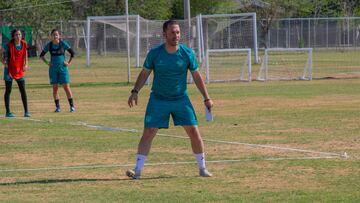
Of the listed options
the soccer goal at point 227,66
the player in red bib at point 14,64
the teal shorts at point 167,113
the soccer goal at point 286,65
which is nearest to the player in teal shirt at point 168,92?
the teal shorts at point 167,113

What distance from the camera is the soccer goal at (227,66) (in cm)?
3441

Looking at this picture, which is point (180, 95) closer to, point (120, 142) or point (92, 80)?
point (120, 142)

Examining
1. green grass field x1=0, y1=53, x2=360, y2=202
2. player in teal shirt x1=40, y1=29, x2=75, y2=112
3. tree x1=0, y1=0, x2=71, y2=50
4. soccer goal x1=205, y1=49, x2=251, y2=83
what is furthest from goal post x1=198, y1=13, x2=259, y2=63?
tree x1=0, y1=0, x2=71, y2=50

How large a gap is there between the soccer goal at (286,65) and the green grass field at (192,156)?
10057mm

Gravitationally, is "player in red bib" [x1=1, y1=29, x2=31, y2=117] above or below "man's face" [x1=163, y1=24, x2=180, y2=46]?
below

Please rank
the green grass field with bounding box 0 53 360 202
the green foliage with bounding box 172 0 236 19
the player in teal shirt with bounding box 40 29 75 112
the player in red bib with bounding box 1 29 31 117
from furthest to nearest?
the green foliage with bounding box 172 0 236 19 < the player in teal shirt with bounding box 40 29 75 112 < the player in red bib with bounding box 1 29 31 117 < the green grass field with bounding box 0 53 360 202

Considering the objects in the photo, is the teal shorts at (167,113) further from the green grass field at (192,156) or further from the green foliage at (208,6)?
the green foliage at (208,6)

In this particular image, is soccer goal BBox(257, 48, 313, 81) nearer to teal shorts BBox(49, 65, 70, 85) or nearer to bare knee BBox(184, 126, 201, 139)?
teal shorts BBox(49, 65, 70, 85)

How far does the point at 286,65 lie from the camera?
138 ft

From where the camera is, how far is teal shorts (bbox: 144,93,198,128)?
35.6ft

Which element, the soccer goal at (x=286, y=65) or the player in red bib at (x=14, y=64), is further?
the soccer goal at (x=286, y=65)

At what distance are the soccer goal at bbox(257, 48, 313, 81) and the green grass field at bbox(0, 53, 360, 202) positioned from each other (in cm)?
1006

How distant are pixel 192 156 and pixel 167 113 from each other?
2090 mm

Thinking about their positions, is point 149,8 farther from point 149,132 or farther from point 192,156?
point 149,132
